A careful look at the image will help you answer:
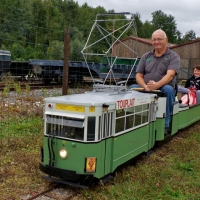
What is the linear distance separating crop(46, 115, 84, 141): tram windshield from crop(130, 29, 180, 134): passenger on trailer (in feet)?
7.86

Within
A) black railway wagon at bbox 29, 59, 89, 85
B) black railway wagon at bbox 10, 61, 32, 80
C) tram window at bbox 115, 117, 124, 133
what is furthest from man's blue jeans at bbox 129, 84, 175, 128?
black railway wagon at bbox 10, 61, 32, 80

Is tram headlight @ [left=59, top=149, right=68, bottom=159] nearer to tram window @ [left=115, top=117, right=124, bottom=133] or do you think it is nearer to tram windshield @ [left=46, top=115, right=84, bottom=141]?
tram windshield @ [left=46, top=115, right=84, bottom=141]

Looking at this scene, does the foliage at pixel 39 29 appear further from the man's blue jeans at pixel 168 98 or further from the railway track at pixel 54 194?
the railway track at pixel 54 194

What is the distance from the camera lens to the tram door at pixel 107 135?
13.9 ft

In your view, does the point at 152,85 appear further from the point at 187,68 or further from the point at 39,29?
the point at 39,29

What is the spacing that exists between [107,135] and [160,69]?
2529 millimetres

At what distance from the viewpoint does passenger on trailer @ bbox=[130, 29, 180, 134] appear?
6.18 meters

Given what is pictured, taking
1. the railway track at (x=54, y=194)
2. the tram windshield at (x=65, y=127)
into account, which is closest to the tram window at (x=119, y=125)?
the tram windshield at (x=65, y=127)

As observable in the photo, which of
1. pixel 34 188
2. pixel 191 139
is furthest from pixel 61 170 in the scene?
pixel 191 139

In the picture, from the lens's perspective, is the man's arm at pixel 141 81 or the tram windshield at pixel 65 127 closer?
the tram windshield at pixel 65 127

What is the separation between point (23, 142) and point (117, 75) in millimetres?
15764

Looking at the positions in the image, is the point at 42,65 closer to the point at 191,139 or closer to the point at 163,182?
the point at 191,139

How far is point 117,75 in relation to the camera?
21.6 metres

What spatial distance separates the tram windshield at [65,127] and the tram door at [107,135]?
10.8 inches
